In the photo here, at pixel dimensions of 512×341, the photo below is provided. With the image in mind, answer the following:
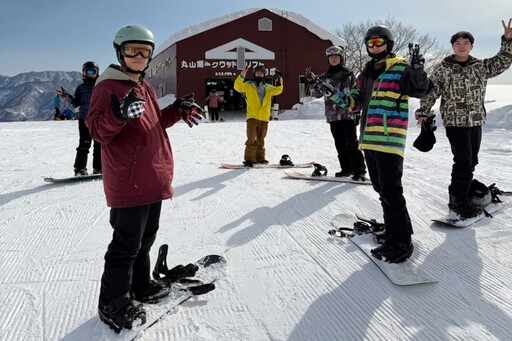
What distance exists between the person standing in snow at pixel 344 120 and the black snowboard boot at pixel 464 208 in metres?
1.61

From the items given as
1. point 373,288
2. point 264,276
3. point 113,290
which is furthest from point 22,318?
point 373,288

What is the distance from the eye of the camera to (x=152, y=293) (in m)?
2.45

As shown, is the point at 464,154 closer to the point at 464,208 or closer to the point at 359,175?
the point at 464,208

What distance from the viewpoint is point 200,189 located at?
5383mm

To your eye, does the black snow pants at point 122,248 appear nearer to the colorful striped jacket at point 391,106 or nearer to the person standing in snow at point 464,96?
the colorful striped jacket at point 391,106

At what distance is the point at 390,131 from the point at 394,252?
91cm

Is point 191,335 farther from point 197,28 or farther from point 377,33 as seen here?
point 197,28

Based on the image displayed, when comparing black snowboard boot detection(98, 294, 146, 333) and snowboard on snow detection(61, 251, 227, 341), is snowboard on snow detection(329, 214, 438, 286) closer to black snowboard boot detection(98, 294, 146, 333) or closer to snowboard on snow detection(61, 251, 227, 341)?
snowboard on snow detection(61, 251, 227, 341)

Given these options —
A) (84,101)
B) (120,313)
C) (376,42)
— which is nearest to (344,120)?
(376,42)

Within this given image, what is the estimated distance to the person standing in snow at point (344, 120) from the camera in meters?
5.45

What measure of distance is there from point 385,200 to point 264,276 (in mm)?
1081

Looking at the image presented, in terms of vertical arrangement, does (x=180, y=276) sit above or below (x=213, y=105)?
below

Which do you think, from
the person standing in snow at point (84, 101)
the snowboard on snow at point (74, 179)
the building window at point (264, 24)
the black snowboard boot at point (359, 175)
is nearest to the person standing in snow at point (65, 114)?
the building window at point (264, 24)

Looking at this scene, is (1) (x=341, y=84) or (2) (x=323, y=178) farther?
(2) (x=323, y=178)
